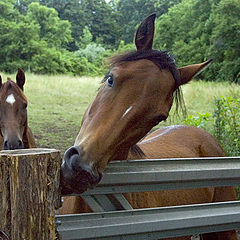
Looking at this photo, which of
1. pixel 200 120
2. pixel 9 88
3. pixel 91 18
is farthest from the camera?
pixel 91 18

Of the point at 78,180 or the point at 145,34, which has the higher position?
the point at 145,34

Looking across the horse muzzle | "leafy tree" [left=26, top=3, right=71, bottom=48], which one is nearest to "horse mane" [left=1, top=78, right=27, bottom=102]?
the horse muzzle

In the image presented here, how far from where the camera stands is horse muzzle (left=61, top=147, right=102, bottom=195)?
1794 mm

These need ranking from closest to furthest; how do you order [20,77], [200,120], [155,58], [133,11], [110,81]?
1. [110,81]
2. [155,58]
3. [20,77]
4. [200,120]
5. [133,11]

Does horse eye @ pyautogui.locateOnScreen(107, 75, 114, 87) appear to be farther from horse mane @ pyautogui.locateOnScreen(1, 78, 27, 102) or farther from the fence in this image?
horse mane @ pyautogui.locateOnScreen(1, 78, 27, 102)

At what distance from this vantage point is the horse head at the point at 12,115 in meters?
5.15

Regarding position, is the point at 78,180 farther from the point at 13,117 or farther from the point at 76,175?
the point at 13,117

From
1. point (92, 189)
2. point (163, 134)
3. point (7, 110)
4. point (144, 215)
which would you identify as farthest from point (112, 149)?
point (7, 110)

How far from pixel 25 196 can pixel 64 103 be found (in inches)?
524

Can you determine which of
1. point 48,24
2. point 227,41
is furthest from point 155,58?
point 48,24

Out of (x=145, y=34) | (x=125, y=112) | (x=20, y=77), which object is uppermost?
(x=145, y=34)

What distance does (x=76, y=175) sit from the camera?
1788 mm

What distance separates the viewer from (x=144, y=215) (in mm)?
2094

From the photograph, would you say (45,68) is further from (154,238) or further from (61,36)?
(154,238)
